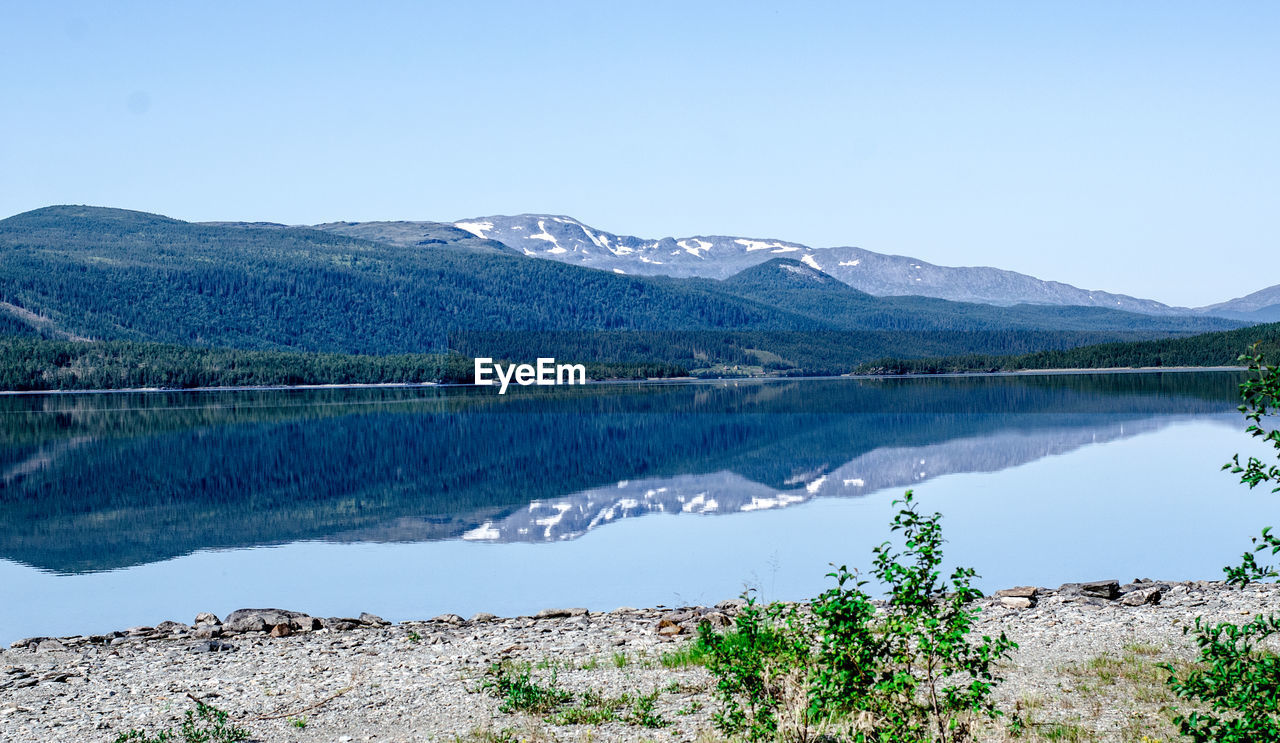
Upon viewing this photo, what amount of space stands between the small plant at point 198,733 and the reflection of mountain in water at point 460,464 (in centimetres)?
1709

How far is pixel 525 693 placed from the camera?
1291 centimetres

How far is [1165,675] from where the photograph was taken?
513 inches

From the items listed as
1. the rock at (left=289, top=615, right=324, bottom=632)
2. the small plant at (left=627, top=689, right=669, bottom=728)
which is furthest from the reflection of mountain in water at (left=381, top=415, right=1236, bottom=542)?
the small plant at (left=627, top=689, right=669, bottom=728)

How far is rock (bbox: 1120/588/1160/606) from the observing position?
1777 cm

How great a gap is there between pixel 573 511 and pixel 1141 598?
66.6 ft

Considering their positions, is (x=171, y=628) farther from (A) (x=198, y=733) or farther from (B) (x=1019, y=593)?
(B) (x=1019, y=593)

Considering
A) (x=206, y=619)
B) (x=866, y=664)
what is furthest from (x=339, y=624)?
(x=866, y=664)

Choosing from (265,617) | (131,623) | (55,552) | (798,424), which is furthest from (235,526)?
(798,424)

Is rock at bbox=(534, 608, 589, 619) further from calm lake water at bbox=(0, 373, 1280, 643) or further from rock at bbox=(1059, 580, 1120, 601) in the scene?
rock at bbox=(1059, 580, 1120, 601)

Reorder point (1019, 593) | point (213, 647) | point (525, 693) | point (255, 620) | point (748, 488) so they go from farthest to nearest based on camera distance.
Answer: point (748, 488), point (1019, 593), point (255, 620), point (213, 647), point (525, 693)

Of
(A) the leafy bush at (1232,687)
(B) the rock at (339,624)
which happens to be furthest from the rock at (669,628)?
(A) the leafy bush at (1232,687)

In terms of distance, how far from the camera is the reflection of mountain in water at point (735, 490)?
3238 centimetres

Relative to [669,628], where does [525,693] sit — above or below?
above

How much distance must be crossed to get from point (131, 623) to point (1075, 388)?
11767 cm
